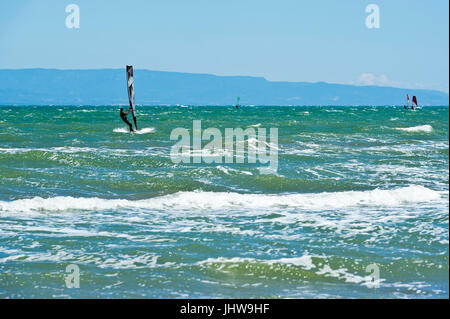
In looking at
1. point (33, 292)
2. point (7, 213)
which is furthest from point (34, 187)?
point (33, 292)

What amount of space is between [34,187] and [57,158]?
5.39 m

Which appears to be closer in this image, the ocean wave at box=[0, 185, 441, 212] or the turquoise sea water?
the turquoise sea water

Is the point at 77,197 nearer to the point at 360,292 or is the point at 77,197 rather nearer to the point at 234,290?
the point at 234,290

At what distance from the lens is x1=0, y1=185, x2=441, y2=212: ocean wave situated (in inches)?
464

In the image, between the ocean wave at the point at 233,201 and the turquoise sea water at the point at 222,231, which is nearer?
the turquoise sea water at the point at 222,231

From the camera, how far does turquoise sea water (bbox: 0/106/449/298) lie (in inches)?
271

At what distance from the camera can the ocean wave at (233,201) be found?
38.7 ft

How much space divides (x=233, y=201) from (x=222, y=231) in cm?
313

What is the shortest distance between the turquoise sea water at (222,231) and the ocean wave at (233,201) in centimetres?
4

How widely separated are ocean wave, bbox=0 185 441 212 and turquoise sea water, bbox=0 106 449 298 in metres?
0.04

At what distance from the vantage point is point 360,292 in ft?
21.4

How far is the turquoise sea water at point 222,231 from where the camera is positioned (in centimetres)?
689

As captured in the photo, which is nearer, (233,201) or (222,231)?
(222,231)

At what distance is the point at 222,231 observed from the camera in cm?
945
